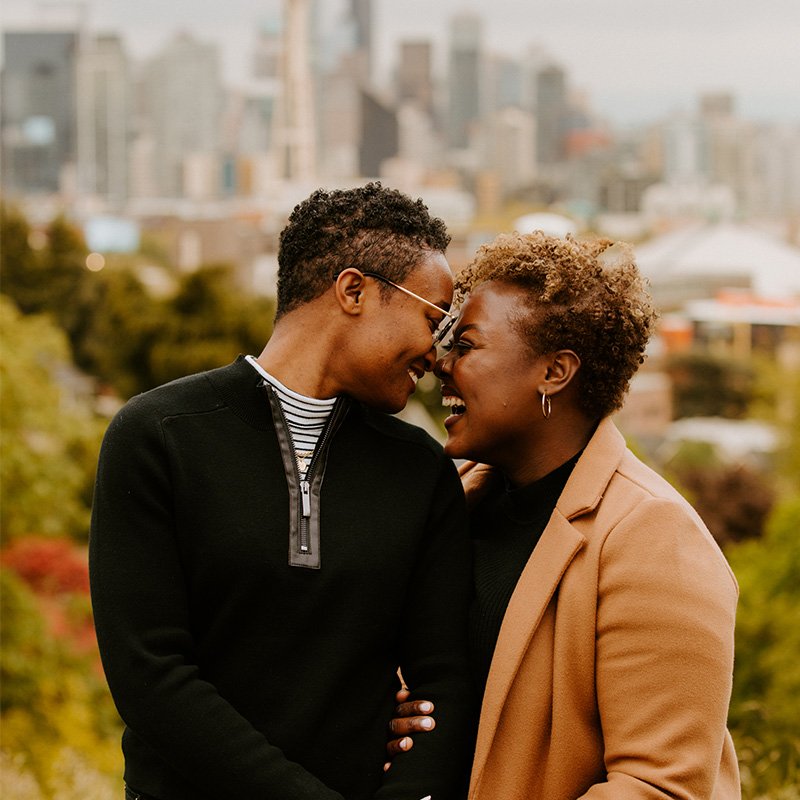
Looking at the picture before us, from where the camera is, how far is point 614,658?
Answer: 1871mm

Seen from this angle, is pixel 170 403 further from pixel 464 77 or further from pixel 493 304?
pixel 464 77

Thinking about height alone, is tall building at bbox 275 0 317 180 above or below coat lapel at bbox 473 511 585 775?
above

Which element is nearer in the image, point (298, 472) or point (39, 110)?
point (298, 472)

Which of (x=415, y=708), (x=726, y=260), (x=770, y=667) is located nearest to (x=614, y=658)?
(x=415, y=708)

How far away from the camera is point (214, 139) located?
144 meters

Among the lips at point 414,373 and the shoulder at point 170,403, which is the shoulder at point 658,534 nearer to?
the lips at point 414,373

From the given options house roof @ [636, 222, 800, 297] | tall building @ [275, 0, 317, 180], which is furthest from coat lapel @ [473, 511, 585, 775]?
tall building @ [275, 0, 317, 180]

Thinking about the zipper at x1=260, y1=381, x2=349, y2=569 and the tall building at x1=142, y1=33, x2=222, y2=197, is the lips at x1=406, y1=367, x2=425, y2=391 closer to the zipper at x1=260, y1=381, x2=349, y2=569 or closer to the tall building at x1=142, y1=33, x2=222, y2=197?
the zipper at x1=260, y1=381, x2=349, y2=569

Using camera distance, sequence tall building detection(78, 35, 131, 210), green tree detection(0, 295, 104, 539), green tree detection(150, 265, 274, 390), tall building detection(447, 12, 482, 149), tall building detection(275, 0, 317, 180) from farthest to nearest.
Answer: tall building detection(447, 12, 482, 149), tall building detection(78, 35, 131, 210), tall building detection(275, 0, 317, 180), green tree detection(150, 265, 274, 390), green tree detection(0, 295, 104, 539)

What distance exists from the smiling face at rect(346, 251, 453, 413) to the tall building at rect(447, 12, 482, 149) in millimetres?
147433

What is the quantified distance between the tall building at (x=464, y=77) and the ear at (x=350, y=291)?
147468 mm

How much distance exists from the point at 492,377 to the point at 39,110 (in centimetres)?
14233

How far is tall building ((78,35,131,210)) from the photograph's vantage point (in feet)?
444

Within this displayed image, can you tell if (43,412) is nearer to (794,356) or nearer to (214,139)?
(794,356)
